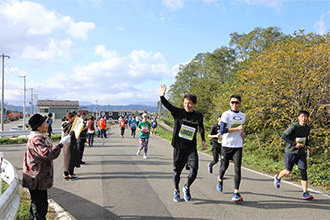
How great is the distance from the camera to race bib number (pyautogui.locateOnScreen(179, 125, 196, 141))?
4.93 meters

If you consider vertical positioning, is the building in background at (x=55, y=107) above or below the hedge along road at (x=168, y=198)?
above

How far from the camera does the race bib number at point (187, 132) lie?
493 cm

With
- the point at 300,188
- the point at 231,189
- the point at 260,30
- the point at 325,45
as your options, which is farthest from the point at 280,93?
the point at 260,30

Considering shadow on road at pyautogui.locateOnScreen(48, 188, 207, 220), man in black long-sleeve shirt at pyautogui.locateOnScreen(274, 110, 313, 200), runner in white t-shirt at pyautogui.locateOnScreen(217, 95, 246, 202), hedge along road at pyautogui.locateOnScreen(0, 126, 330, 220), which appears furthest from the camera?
man in black long-sleeve shirt at pyautogui.locateOnScreen(274, 110, 313, 200)

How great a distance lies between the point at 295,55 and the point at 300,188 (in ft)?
18.5

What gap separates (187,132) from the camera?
4.93 meters

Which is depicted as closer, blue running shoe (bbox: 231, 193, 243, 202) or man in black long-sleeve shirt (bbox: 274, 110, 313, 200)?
blue running shoe (bbox: 231, 193, 243, 202)

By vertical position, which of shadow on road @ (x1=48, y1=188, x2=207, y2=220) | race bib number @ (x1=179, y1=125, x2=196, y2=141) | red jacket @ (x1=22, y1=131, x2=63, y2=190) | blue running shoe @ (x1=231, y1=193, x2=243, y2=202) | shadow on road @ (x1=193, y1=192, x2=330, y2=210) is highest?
race bib number @ (x1=179, y1=125, x2=196, y2=141)

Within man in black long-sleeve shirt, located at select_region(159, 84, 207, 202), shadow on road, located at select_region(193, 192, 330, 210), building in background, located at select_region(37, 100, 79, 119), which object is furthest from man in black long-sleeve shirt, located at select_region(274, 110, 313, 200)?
building in background, located at select_region(37, 100, 79, 119)

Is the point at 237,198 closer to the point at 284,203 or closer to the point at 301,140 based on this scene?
the point at 284,203

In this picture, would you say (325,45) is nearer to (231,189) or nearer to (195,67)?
(231,189)

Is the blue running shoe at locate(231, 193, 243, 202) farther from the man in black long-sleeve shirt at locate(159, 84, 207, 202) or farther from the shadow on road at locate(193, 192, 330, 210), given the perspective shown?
the man in black long-sleeve shirt at locate(159, 84, 207, 202)

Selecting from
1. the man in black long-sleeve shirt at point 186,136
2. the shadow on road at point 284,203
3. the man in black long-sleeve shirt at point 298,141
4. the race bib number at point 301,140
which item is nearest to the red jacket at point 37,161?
the man in black long-sleeve shirt at point 186,136

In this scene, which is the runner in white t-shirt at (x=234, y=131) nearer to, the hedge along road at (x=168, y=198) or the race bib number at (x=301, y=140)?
the hedge along road at (x=168, y=198)
